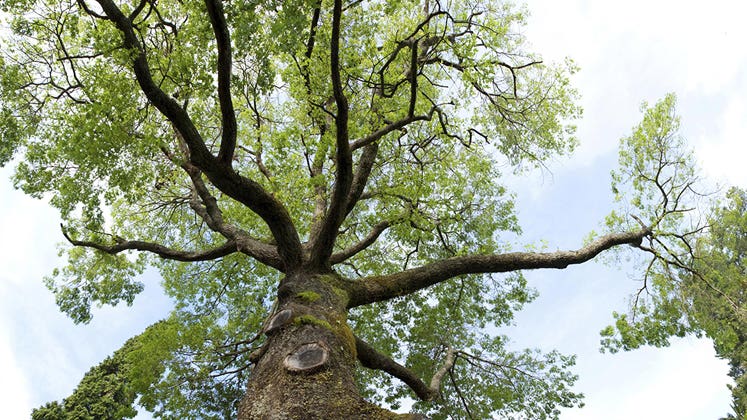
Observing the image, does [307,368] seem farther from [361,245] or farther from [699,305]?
[699,305]

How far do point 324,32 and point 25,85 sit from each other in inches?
213

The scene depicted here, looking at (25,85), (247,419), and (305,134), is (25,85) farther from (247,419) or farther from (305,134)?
(247,419)

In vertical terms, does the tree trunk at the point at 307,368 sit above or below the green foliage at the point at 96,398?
below

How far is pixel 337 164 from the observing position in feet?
20.0

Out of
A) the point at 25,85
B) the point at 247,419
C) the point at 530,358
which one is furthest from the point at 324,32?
the point at 530,358

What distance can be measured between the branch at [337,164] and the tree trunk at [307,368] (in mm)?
916

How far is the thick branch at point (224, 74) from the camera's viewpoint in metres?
4.76

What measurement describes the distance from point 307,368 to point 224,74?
3285mm

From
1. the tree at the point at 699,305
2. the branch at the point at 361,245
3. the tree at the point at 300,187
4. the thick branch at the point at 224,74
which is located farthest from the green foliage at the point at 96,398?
the tree at the point at 699,305

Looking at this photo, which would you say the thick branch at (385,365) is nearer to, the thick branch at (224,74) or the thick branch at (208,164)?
the thick branch at (208,164)

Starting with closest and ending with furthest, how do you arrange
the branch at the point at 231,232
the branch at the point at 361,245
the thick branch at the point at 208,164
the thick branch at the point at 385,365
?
the thick branch at the point at 208,164
the thick branch at the point at 385,365
the branch at the point at 231,232
the branch at the point at 361,245

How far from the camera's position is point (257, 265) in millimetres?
11102

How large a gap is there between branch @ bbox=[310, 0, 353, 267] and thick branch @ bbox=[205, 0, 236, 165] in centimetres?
114

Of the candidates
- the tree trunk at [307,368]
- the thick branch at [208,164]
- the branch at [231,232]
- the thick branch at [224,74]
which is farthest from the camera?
the branch at [231,232]
